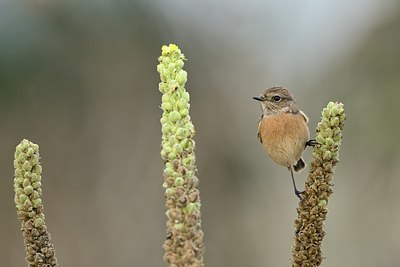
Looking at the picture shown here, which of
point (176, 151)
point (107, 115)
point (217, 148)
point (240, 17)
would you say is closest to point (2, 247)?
point (107, 115)

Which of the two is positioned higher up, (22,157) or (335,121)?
(335,121)

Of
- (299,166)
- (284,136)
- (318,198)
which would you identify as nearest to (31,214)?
(318,198)

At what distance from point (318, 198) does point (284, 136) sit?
2660 millimetres

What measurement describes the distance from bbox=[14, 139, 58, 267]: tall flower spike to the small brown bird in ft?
9.16

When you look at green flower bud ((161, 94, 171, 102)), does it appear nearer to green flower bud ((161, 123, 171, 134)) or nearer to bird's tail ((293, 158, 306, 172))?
green flower bud ((161, 123, 171, 134))

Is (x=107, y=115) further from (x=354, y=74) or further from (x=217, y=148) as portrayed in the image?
(x=354, y=74)

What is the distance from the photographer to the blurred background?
1137 cm

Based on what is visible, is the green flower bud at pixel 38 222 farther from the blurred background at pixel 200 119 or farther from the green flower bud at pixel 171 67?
the blurred background at pixel 200 119

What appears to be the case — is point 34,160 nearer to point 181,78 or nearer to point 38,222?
point 38,222

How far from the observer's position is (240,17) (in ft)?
46.2

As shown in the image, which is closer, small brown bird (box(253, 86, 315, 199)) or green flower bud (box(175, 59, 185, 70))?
green flower bud (box(175, 59, 185, 70))

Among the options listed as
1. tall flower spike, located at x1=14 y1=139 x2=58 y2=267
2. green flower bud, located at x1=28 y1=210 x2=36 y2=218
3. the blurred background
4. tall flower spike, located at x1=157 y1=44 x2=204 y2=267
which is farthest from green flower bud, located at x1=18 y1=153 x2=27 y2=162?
the blurred background

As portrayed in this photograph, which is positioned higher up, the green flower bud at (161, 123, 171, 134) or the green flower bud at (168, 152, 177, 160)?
the green flower bud at (161, 123, 171, 134)

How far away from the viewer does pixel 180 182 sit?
64.4 inches
